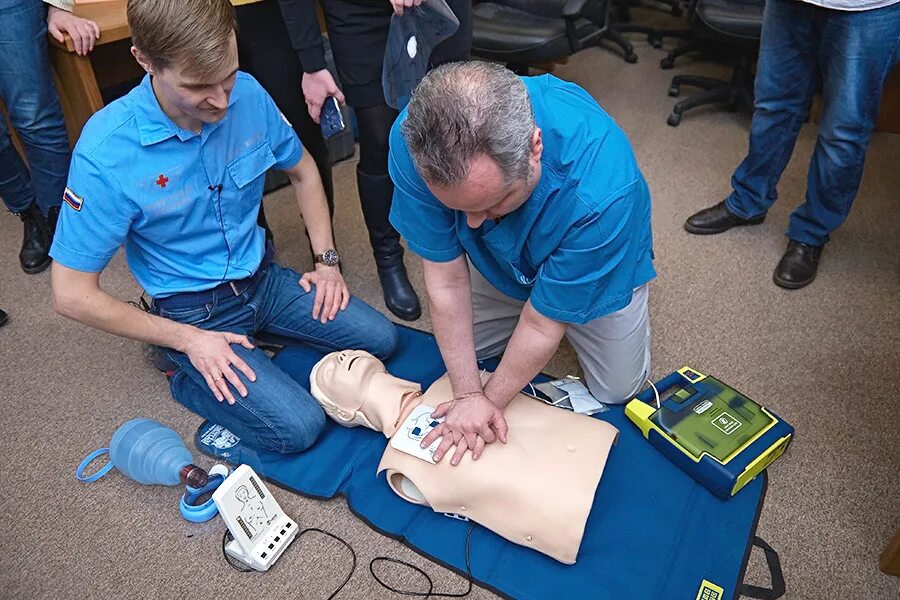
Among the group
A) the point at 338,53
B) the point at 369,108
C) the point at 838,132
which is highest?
the point at 338,53

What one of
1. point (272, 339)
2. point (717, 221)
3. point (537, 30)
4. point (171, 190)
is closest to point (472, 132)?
point (171, 190)

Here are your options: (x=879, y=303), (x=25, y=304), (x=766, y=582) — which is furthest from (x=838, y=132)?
(x=25, y=304)

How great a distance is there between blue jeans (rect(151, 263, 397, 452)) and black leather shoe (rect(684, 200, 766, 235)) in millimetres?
1098

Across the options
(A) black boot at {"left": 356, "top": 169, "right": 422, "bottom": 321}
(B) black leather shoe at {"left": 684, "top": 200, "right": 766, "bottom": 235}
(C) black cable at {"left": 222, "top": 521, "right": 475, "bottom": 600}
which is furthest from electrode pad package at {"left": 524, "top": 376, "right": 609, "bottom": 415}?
(B) black leather shoe at {"left": 684, "top": 200, "right": 766, "bottom": 235}

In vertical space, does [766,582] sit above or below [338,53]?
below

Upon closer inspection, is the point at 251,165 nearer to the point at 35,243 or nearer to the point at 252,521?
the point at 252,521

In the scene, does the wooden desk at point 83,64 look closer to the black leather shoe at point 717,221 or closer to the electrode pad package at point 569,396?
the electrode pad package at point 569,396

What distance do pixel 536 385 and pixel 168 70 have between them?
1.02 metres

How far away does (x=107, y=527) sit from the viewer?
1.40 m

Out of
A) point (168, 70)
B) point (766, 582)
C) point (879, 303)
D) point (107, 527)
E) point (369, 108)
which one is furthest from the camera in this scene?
point (879, 303)

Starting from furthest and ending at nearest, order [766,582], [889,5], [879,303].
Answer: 1. [879,303]
2. [889,5]
3. [766,582]

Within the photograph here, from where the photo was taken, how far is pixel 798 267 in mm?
1942

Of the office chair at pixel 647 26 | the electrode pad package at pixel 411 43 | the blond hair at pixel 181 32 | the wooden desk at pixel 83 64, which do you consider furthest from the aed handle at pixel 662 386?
the office chair at pixel 647 26

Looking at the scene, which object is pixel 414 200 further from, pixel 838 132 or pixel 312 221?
pixel 838 132
